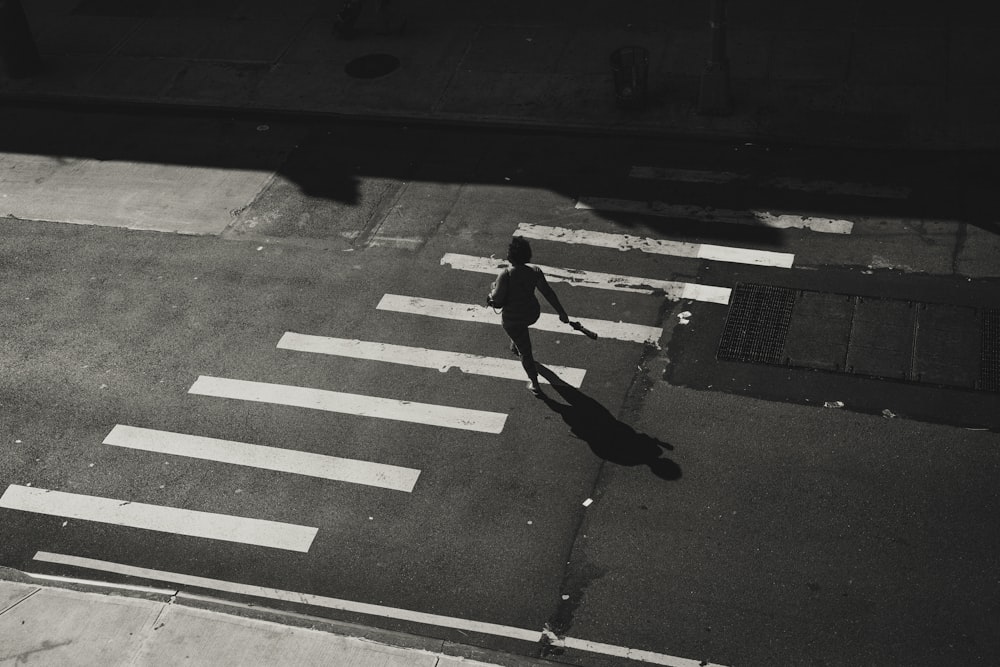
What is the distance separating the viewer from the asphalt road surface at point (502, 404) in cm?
935

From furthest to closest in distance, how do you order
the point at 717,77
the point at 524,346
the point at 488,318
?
the point at 717,77, the point at 488,318, the point at 524,346

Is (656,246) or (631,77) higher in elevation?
(631,77)

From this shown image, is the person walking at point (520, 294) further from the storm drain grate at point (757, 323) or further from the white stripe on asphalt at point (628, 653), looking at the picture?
the white stripe on asphalt at point (628, 653)

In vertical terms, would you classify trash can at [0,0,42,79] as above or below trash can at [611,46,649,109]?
above

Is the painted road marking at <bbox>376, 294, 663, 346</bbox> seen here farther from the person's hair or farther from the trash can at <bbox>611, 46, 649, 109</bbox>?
the trash can at <bbox>611, 46, 649, 109</bbox>

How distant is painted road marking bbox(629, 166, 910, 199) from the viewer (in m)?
14.4

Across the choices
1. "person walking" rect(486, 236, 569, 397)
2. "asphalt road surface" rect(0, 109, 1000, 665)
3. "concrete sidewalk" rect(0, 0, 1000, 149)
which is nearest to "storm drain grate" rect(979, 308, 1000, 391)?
"asphalt road surface" rect(0, 109, 1000, 665)

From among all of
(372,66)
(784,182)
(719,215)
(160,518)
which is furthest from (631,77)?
(160,518)

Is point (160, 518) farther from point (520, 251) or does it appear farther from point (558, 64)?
Result: point (558, 64)

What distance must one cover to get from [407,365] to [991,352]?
6.57 metres

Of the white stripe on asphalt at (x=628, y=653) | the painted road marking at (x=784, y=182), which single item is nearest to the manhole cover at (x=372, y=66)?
the painted road marking at (x=784, y=182)

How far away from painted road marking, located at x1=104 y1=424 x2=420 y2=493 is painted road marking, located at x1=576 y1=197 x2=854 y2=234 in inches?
221

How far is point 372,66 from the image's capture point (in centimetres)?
1891

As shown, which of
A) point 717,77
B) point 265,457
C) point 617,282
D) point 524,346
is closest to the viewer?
point 265,457
